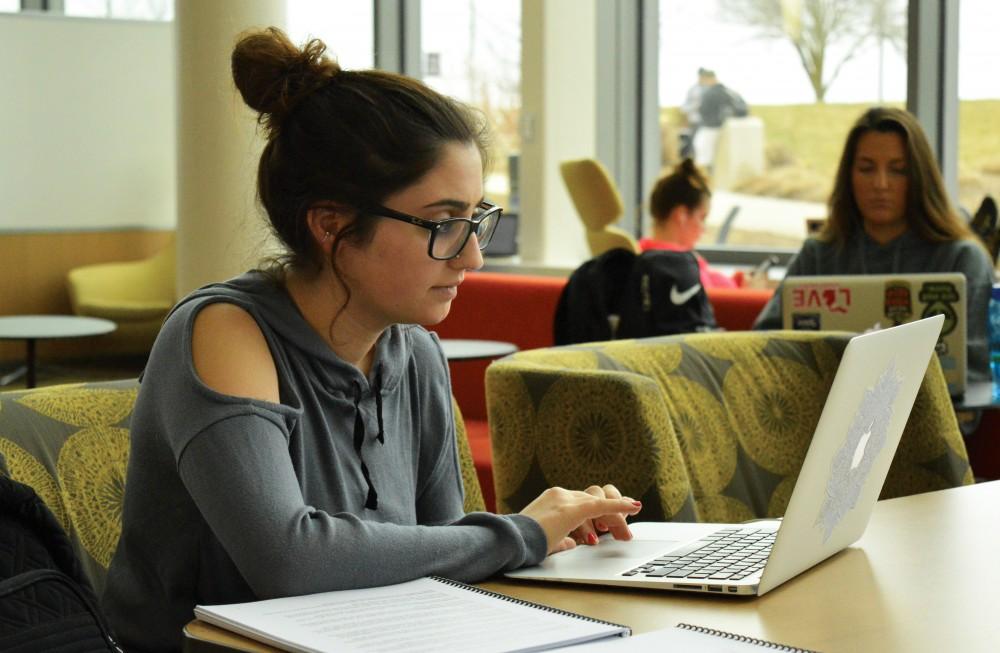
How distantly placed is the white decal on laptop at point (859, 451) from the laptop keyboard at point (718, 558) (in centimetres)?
8

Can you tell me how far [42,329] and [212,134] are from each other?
2.04 m

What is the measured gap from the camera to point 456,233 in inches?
58.9

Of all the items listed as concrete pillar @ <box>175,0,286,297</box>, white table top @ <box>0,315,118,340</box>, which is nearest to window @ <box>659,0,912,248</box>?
concrete pillar @ <box>175,0,286,297</box>

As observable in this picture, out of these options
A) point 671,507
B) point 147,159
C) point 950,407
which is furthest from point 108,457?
point 147,159

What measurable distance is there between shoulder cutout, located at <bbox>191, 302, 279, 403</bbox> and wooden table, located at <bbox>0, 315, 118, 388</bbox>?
506 centimetres

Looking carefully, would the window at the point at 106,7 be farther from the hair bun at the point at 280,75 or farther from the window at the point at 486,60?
the hair bun at the point at 280,75

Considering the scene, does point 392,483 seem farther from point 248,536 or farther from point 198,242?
point 198,242

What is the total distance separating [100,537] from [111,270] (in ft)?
25.3

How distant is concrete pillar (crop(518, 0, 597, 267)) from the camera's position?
23.5 ft

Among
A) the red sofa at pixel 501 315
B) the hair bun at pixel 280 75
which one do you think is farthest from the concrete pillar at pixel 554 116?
the hair bun at pixel 280 75

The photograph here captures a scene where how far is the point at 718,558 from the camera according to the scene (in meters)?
1.45

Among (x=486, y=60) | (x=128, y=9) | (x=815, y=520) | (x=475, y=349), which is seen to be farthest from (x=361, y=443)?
(x=128, y=9)

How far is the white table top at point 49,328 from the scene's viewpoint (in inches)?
248

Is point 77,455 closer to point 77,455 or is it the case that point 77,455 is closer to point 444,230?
point 77,455
